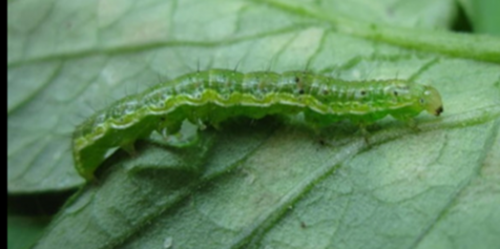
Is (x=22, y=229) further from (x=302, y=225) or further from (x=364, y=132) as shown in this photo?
(x=364, y=132)

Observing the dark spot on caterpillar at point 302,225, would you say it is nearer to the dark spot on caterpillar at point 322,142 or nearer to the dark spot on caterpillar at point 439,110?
the dark spot on caterpillar at point 322,142

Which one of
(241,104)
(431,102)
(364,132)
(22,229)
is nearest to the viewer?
(431,102)

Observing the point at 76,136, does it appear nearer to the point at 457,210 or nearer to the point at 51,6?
the point at 51,6

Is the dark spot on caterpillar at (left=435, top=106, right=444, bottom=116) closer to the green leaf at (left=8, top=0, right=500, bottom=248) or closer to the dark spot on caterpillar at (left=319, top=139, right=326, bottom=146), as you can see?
the green leaf at (left=8, top=0, right=500, bottom=248)

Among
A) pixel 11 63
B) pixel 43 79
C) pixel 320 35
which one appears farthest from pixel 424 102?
pixel 11 63

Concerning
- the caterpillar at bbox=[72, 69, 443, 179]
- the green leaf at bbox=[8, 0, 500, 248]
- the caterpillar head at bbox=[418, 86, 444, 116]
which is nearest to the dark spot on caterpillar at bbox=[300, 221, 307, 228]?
the green leaf at bbox=[8, 0, 500, 248]

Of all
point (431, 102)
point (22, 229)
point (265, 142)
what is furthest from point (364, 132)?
point (22, 229)
